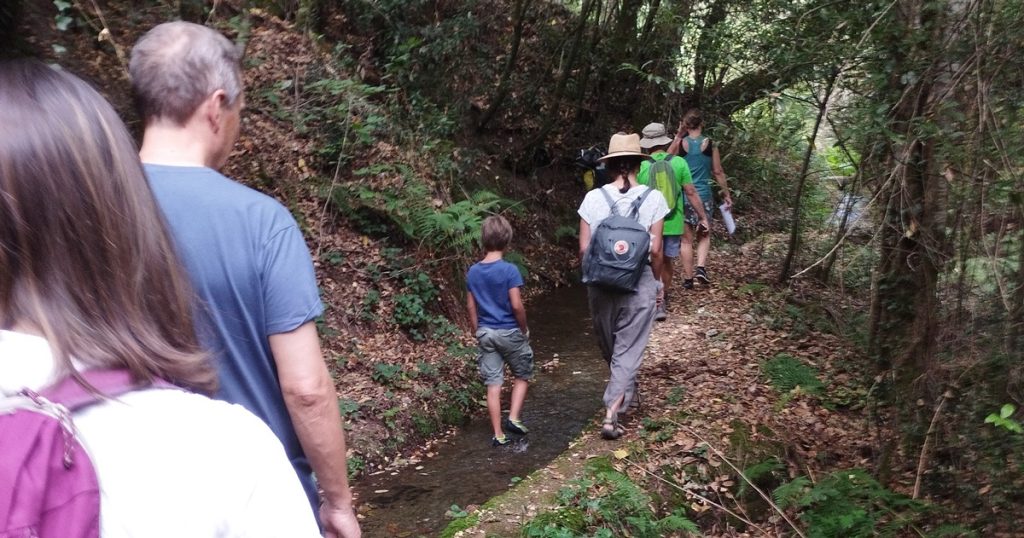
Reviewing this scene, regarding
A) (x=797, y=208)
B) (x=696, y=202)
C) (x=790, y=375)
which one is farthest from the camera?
(x=696, y=202)

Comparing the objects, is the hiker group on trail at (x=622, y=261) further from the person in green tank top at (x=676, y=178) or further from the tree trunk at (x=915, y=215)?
the person in green tank top at (x=676, y=178)

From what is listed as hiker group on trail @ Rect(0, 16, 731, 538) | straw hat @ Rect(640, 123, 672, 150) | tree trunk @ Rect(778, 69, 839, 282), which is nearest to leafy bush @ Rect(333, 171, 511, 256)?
straw hat @ Rect(640, 123, 672, 150)

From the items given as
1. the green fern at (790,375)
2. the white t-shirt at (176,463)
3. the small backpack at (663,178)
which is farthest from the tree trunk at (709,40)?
the white t-shirt at (176,463)

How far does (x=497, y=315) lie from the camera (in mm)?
5941

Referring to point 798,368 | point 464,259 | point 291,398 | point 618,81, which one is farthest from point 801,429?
point 618,81

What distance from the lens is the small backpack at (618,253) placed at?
5.44 metres

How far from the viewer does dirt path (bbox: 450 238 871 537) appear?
524cm

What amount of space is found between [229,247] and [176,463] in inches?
40.3

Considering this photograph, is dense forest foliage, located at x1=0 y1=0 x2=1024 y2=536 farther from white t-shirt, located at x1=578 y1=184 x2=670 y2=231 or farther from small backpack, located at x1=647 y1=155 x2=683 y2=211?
small backpack, located at x1=647 y1=155 x2=683 y2=211

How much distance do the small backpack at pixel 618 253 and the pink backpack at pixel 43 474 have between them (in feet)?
15.4

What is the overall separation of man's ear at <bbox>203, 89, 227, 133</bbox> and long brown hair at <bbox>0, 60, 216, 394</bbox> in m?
0.84

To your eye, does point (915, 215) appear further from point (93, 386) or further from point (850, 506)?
point (93, 386)

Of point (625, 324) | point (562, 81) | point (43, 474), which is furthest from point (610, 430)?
point (562, 81)

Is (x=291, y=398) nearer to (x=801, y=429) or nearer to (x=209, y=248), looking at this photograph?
(x=209, y=248)
